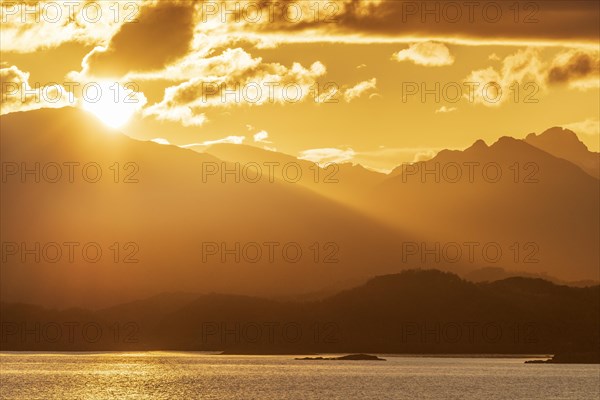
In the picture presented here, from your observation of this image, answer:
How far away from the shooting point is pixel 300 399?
199 metres

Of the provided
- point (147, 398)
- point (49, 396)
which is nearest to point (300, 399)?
point (147, 398)

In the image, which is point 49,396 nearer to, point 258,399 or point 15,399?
point 15,399

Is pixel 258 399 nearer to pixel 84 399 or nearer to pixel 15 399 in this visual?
pixel 84 399

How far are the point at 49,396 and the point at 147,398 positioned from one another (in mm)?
17973

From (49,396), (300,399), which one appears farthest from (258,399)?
(49,396)

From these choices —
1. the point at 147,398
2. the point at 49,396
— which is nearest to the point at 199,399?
the point at 147,398

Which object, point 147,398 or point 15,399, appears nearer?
point 15,399

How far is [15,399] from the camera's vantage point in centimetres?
18600

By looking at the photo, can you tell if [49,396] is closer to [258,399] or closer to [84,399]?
A: [84,399]

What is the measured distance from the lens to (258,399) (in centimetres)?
19812

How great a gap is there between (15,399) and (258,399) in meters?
43.5

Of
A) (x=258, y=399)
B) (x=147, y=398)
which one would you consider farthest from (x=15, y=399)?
(x=258, y=399)

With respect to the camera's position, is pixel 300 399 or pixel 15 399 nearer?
pixel 15 399

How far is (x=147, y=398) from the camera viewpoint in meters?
198
